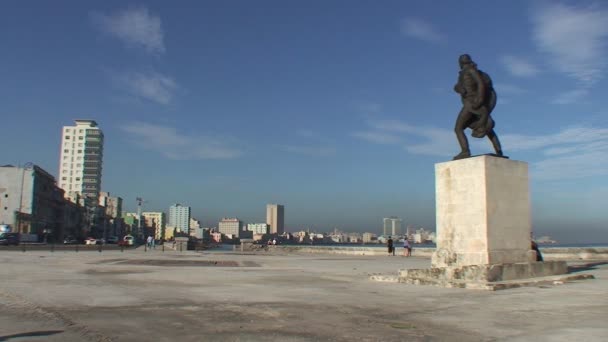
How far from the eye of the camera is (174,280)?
13.5 meters

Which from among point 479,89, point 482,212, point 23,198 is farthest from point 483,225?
point 23,198

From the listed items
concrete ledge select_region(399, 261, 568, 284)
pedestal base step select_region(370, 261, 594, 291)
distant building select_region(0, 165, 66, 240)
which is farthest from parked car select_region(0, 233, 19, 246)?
concrete ledge select_region(399, 261, 568, 284)

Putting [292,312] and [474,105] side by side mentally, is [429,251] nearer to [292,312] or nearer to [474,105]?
[474,105]

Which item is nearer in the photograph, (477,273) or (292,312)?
(292,312)

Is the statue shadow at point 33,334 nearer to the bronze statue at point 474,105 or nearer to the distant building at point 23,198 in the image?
the bronze statue at point 474,105

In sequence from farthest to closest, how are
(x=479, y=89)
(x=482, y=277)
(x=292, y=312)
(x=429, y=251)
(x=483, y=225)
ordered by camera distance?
(x=429, y=251) → (x=479, y=89) → (x=483, y=225) → (x=482, y=277) → (x=292, y=312)

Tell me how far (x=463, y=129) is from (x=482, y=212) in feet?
10.3

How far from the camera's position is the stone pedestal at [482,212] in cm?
1413

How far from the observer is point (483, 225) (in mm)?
14016

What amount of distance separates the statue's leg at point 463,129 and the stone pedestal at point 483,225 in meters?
0.52

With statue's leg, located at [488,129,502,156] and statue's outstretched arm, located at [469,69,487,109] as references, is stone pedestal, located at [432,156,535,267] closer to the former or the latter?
statue's leg, located at [488,129,502,156]

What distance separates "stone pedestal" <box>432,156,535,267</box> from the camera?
1413 cm

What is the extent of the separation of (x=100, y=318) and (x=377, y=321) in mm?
4036

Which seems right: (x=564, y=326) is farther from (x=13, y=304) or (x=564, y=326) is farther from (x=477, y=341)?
(x=13, y=304)
